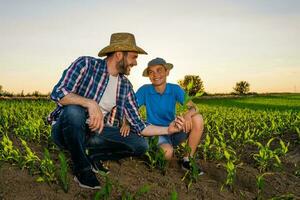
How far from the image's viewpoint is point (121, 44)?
4562 mm

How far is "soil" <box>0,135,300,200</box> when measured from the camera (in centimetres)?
432

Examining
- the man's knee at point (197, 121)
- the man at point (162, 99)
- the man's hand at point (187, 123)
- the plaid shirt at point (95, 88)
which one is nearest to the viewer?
the plaid shirt at point (95, 88)

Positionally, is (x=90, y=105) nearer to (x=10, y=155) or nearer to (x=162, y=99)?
(x=10, y=155)

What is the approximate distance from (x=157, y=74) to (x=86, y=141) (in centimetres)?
132

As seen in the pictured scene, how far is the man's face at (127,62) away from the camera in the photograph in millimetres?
4637

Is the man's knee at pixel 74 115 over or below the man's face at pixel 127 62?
below

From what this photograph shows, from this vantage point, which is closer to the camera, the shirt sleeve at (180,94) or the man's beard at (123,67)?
the man's beard at (123,67)

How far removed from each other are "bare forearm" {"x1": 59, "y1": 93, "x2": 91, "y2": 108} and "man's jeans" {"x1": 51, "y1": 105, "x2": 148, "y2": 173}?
0.04 metres

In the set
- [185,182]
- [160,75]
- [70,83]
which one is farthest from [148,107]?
[70,83]

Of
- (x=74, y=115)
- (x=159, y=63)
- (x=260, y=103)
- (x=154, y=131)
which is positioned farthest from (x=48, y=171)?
(x=260, y=103)

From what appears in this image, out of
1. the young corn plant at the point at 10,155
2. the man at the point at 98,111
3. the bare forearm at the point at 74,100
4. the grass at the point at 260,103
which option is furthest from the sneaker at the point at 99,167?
the grass at the point at 260,103

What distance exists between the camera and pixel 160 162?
5.31m

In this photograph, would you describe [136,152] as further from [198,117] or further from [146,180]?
[198,117]

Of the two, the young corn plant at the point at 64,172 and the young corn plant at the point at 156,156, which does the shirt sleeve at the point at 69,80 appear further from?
the young corn plant at the point at 156,156
